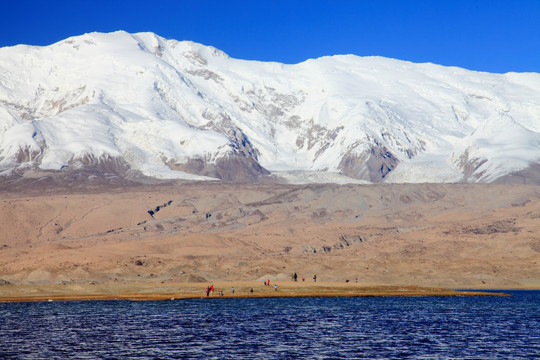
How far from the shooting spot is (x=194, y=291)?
134m

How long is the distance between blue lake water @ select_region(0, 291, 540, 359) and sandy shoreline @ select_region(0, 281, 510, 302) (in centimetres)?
871

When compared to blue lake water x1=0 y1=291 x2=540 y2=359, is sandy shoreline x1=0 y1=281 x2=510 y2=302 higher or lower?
higher

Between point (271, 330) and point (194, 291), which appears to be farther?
point (194, 291)

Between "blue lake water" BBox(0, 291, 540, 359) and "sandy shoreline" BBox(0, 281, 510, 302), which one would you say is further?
"sandy shoreline" BBox(0, 281, 510, 302)

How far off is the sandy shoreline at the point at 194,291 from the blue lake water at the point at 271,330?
343 inches

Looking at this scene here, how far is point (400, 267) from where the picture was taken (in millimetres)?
171750

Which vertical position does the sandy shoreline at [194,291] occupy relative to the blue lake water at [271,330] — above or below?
above

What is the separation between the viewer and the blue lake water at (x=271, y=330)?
64438 mm

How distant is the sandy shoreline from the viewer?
12462 centimetres

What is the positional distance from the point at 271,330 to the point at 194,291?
5664cm

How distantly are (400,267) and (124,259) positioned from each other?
2231 inches

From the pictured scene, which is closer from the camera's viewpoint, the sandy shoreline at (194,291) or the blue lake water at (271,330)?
the blue lake water at (271,330)

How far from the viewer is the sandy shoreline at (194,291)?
125 m

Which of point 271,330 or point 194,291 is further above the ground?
point 194,291
